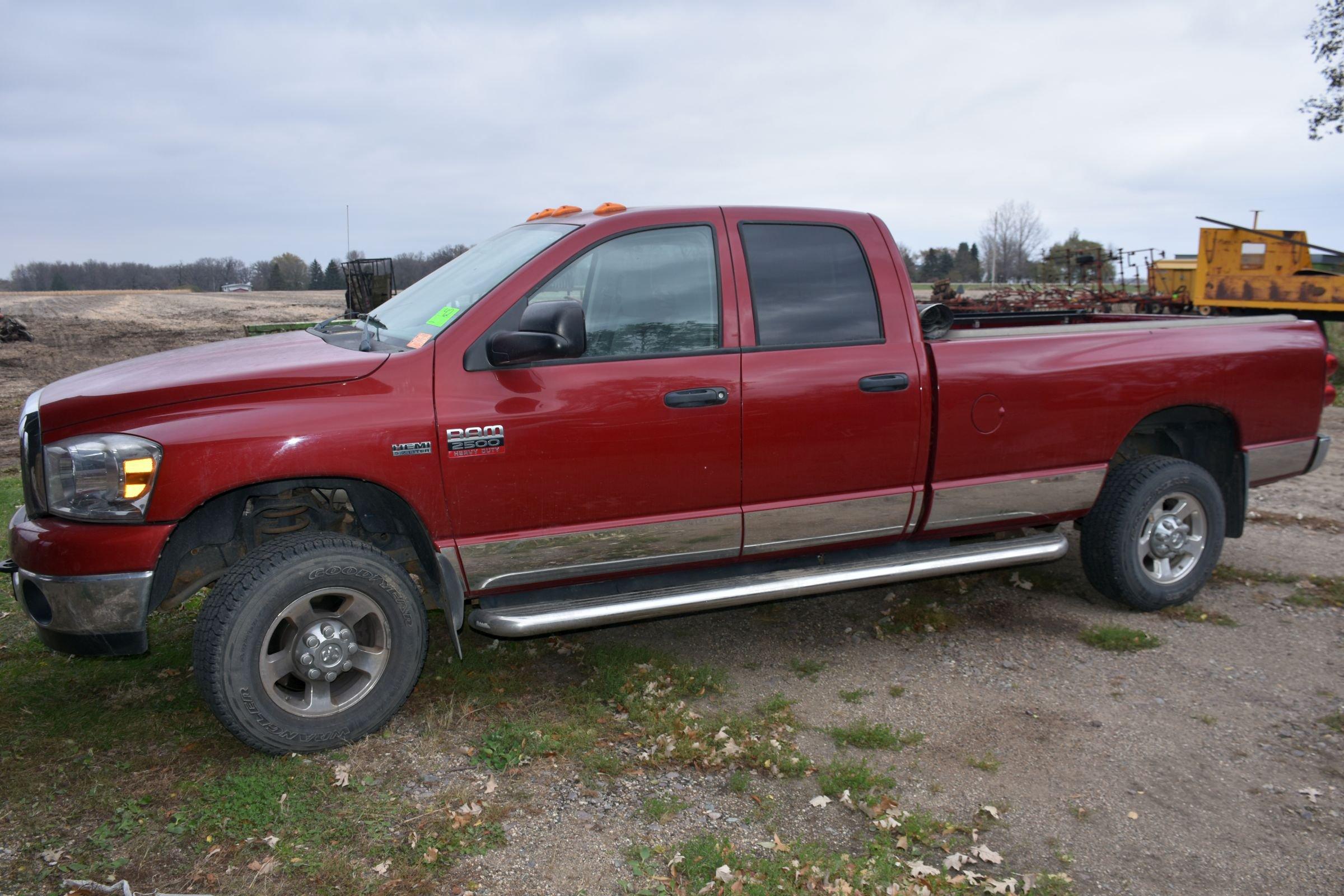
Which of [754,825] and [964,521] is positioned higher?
[964,521]

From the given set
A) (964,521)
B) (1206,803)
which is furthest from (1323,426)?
(1206,803)

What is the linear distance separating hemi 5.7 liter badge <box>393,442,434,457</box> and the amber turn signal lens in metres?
0.84

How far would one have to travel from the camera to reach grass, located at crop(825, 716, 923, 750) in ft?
13.0

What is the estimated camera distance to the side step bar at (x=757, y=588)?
12.9 feet

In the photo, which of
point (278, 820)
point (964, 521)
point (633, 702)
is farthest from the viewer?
point (964, 521)

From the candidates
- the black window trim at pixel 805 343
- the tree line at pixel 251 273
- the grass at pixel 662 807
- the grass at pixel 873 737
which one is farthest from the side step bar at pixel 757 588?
the tree line at pixel 251 273

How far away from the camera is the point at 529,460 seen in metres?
3.90

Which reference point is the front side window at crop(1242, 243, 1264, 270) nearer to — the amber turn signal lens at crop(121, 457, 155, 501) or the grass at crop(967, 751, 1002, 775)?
the grass at crop(967, 751, 1002, 775)

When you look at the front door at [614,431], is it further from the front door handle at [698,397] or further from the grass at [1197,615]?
the grass at [1197,615]

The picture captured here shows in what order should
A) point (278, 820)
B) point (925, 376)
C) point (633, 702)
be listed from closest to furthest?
1. point (278, 820)
2. point (633, 702)
3. point (925, 376)

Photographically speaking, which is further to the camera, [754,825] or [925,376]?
[925,376]

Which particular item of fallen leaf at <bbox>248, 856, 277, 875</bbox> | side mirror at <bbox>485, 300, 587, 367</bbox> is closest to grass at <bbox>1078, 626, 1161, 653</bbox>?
side mirror at <bbox>485, 300, 587, 367</bbox>

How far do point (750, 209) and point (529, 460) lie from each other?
158 centimetres

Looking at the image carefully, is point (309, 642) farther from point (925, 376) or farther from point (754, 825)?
point (925, 376)
